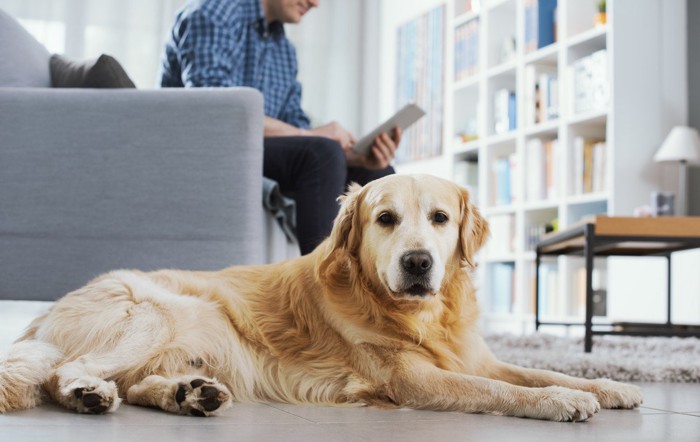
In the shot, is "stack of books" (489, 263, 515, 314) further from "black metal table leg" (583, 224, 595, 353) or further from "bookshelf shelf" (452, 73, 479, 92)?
"black metal table leg" (583, 224, 595, 353)

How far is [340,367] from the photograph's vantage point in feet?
5.34

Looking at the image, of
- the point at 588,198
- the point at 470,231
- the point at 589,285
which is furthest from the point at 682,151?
the point at 470,231

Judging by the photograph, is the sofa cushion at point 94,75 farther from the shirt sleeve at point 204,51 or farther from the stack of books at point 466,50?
the stack of books at point 466,50

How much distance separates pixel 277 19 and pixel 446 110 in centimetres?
304

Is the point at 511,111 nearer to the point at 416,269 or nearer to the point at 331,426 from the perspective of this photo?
the point at 416,269

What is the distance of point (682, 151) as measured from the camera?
396cm

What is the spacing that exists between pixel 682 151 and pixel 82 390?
11.1 feet

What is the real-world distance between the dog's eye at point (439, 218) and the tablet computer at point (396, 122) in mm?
1011

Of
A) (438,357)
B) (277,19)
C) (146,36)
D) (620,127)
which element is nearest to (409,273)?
(438,357)

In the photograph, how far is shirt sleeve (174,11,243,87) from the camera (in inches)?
108

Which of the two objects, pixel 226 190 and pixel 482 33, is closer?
pixel 226 190

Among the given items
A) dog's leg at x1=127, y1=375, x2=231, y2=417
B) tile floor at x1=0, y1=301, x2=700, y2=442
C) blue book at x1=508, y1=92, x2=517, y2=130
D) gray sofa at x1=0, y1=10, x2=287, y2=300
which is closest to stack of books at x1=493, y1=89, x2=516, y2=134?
blue book at x1=508, y1=92, x2=517, y2=130

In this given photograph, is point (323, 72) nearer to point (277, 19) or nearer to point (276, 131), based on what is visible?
point (277, 19)

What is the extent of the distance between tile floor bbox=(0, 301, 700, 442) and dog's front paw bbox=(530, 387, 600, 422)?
2 cm
